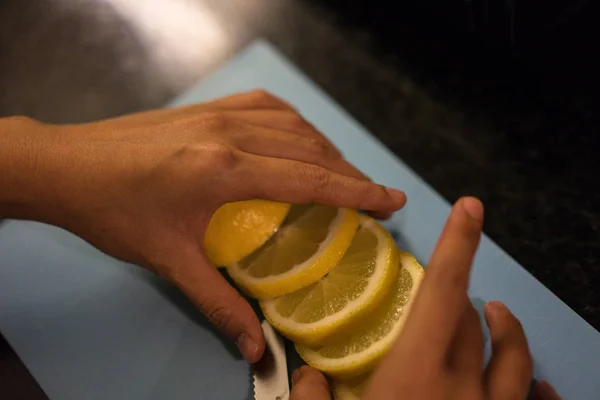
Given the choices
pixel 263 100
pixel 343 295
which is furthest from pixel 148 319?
pixel 263 100

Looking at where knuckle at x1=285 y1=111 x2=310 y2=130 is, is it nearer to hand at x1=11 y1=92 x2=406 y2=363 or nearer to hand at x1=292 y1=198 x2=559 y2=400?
hand at x1=11 y1=92 x2=406 y2=363

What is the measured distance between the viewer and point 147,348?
130cm

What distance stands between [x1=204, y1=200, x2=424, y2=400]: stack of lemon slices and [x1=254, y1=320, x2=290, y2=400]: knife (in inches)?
1.8

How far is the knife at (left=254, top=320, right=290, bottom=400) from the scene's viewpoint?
1146mm

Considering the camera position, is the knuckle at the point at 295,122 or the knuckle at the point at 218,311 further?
the knuckle at the point at 295,122

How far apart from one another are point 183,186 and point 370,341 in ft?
1.60

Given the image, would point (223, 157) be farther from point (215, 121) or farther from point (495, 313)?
point (495, 313)

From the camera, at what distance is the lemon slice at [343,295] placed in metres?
1.10

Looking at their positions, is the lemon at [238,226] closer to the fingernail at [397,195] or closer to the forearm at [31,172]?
the fingernail at [397,195]

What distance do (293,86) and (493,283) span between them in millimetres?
815

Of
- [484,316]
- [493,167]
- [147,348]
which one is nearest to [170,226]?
[147,348]

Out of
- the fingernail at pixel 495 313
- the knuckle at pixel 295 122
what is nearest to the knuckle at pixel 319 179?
the knuckle at pixel 295 122

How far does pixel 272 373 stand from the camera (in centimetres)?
117

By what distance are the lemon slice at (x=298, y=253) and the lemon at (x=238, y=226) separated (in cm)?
5
